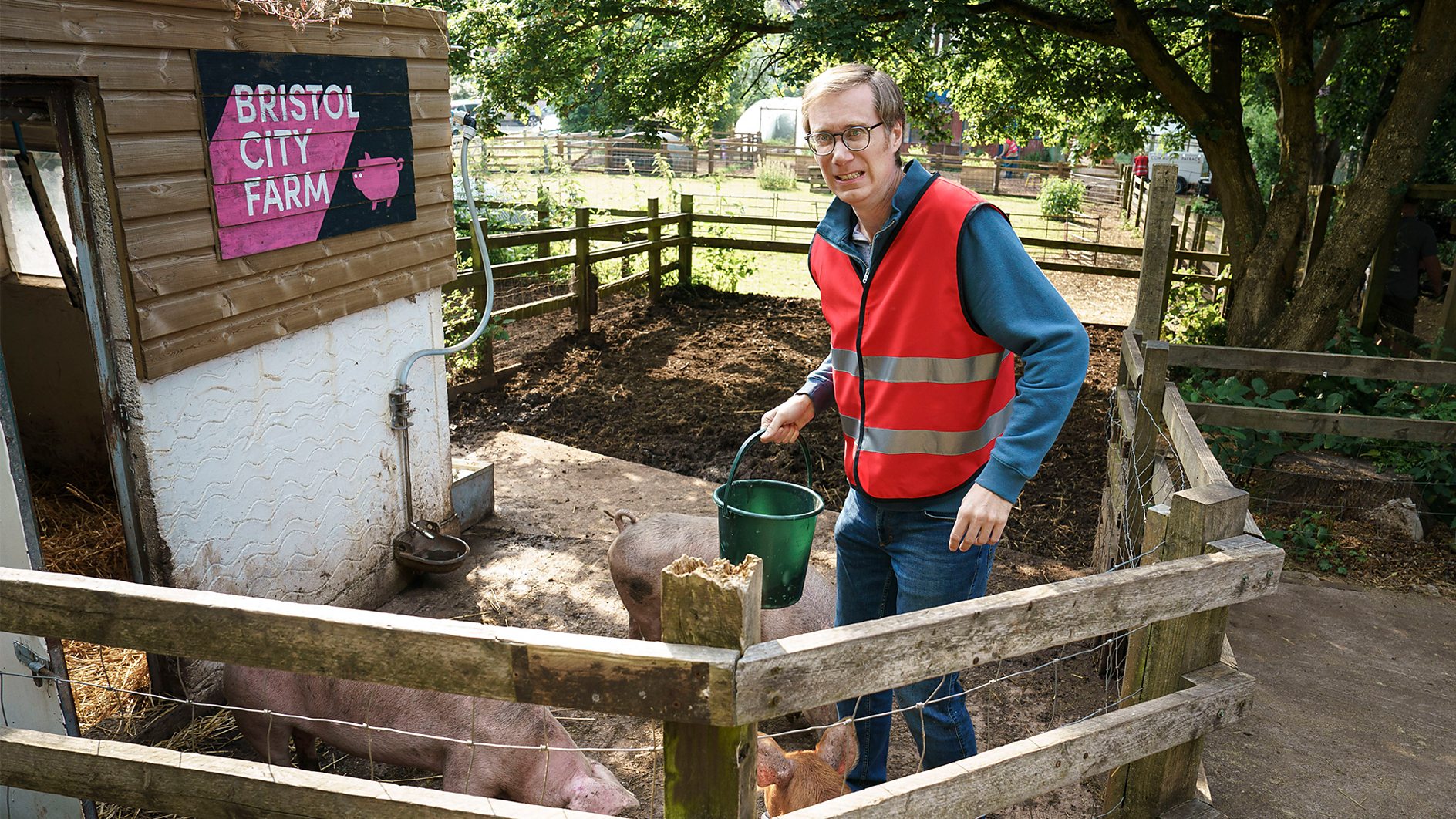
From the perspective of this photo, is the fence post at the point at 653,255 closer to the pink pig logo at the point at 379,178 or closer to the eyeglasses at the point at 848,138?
the pink pig logo at the point at 379,178

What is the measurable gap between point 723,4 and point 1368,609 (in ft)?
22.8

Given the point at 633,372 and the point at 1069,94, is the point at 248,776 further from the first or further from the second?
the point at 1069,94

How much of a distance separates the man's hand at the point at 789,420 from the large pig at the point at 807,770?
78 centimetres

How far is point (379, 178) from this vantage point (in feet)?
14.3

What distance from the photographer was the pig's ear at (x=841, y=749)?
2.72 m

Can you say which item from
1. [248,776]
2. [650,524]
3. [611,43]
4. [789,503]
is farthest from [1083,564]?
[611,43]

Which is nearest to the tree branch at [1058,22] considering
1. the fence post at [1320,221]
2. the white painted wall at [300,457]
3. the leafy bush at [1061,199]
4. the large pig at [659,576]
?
the fence post at [1320,221]

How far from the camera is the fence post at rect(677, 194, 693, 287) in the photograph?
11.5 m

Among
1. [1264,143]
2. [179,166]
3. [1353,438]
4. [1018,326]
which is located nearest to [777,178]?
[1264,143]

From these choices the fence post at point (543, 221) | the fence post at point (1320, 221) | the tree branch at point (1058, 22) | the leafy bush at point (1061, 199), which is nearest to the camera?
the tree branch at point (1058, 22)

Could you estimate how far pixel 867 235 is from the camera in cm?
249

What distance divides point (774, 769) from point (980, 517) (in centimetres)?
91

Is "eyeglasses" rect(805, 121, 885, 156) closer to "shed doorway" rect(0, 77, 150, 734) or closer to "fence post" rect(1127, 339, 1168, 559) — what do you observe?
"fence post" rect(1127, 339, 1168, 559)

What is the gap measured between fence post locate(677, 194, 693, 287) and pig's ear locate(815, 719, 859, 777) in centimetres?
921
